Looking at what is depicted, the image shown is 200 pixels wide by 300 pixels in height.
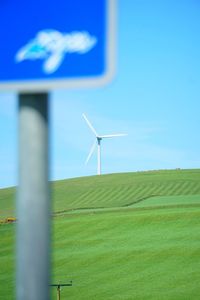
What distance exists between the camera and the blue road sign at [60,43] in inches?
66.1

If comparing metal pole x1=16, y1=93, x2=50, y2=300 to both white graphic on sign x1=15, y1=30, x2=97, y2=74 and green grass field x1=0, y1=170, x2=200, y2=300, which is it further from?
green grass field x1=0, y1=170, x2=200, y2=300

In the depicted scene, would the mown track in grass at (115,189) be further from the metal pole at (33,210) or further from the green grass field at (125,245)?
the metal pole at (33,210)

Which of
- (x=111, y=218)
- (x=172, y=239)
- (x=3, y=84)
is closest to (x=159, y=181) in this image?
(x=111, y=218)

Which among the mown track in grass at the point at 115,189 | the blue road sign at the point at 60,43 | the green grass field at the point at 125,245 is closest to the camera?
the blue road sign at the point at 60,43

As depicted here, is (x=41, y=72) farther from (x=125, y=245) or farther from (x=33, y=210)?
(x=125, y=245)

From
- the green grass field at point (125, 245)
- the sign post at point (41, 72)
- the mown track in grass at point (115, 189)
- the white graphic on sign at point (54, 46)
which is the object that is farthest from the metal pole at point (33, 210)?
the mown track in grass at point (115, 189)

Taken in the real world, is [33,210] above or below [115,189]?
below

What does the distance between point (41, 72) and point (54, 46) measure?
77 millimetres

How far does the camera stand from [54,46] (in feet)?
5.58

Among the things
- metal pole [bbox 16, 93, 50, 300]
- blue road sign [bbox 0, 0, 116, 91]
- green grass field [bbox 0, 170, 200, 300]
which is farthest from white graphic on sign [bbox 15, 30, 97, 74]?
green grass field [bbox 0, 170, 200, 300]

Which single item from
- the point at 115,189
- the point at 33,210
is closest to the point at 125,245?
the point at 115,189

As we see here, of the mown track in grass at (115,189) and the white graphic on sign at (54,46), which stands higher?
the mown track in grass at (115,189)

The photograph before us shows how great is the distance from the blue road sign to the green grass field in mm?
16828

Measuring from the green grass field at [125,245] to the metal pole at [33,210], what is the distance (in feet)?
55.2
